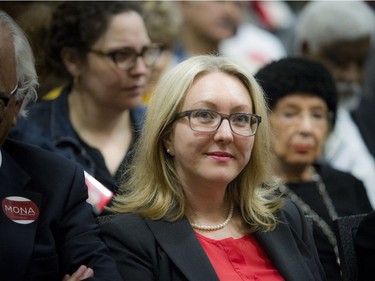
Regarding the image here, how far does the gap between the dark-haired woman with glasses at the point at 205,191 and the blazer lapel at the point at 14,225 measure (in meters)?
0.31

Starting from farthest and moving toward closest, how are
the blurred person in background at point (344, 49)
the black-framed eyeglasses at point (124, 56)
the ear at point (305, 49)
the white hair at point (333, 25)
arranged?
1. the ear at point (305, 49)
2. the white hair at point (333, 25)
3. the blurred person in background at point (344, 49)
4. the black-framed eyeglasses at point (124, 56)

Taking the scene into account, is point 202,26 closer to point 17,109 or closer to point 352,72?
point 352,72

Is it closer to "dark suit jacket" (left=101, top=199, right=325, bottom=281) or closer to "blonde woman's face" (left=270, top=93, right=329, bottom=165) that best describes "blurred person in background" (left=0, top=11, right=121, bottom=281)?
"dark suit jacket" (left=101, top=199, right=325, bottom=281)

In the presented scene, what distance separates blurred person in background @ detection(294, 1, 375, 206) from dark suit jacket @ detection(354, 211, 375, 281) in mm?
2020

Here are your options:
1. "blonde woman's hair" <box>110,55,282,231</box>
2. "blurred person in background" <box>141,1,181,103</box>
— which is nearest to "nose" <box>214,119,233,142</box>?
"blonde woman's hair" <box>110,55,282,231</box>

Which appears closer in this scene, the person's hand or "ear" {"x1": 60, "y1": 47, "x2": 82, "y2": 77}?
the person's hand

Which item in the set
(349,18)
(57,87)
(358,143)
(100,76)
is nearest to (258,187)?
(100,76)

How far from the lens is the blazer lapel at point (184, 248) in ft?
10.6

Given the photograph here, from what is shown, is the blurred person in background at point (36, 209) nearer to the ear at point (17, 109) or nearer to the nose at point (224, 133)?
the ear at point (17, 109)

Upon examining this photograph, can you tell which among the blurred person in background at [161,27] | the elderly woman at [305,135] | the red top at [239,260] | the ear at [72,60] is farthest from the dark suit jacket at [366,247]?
the blurred person in background at [161,27]

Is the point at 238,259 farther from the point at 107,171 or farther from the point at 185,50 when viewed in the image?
the point at 185,50

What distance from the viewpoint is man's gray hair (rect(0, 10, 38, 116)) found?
11.0ft

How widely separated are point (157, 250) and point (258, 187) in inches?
23.4

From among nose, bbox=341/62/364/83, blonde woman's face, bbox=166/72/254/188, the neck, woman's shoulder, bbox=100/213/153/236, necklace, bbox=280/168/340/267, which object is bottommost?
necklace, bbox=280/168/340/267
